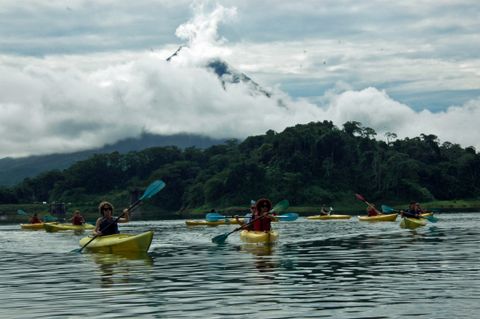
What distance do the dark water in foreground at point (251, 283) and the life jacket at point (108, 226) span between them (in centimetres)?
186

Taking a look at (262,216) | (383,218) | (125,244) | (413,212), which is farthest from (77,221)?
(125,244)

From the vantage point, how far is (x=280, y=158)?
6772 inches

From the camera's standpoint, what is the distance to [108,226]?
33000 millimetres

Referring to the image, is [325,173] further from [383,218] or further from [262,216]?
[262,216]

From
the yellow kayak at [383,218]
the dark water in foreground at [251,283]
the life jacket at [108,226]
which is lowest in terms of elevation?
the yellow kayak at [383,218]

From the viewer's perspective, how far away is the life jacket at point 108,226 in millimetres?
33000

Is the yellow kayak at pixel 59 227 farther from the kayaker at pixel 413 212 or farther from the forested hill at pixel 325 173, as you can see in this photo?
the forested hill at pixel 325 173

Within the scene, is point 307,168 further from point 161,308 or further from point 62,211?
point 161,308

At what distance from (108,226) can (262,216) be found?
732 cm

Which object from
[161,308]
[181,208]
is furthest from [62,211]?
[161,308]

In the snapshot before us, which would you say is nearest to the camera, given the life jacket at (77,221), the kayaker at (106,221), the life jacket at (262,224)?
the kayaker at (106,221)

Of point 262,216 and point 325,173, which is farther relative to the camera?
point 325,173

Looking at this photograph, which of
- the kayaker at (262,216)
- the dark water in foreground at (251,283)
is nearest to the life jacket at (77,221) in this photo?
the kayaker at (262,216)

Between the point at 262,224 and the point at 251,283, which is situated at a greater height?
the point at 262,224
